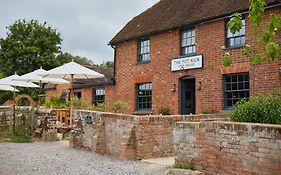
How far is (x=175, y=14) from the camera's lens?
19.1 metres

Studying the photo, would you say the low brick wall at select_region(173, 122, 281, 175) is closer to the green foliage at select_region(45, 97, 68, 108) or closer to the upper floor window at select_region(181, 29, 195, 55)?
the upper floor window at select_region(181, 29, 195, 55)

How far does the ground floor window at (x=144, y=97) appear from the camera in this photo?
19578 millimetres

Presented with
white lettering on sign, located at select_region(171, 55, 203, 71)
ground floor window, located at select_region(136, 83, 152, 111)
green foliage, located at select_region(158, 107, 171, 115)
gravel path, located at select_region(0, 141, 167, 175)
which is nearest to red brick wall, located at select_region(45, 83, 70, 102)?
ground floor window, located at select_region(136, 83, 152, 111)

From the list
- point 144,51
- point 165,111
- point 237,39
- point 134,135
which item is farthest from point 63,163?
point 144,51

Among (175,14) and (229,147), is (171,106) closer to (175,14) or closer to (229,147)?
(175,14)

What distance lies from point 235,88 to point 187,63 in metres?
2.79

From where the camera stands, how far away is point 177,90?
1770 centimetres

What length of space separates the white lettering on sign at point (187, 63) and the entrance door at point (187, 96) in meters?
0.71

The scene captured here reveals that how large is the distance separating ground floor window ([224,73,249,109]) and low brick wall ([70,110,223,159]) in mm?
4210

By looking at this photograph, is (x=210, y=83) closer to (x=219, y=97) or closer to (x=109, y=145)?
(x=219, y=97)

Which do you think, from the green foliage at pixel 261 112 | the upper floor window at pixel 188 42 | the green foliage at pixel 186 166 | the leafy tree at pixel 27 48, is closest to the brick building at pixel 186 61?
the upper floor window at pixel 188 42

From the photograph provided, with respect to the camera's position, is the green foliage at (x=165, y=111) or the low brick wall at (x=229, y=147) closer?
the low brick wall at (x=229, y=147)

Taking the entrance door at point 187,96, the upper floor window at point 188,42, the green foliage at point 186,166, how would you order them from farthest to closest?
the entrance door at point 187,96, the upper floor window at point 188,42, the green foliage at point 186,166

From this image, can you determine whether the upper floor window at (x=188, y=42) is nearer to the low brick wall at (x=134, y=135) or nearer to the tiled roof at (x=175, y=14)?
the tiled roof at (x=175, y=14)
